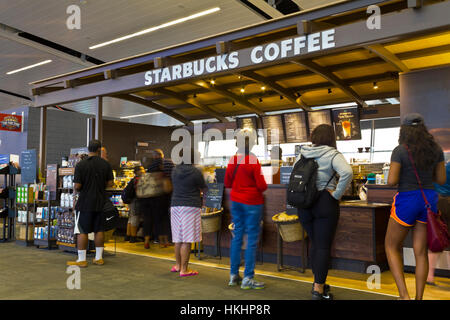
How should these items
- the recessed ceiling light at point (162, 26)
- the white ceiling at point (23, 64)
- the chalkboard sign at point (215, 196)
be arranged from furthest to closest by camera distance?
the white ceiling at point (23, 64) < the recessed ceiling light at point (162, 26) < the chalkboard sign at point (215, 196)

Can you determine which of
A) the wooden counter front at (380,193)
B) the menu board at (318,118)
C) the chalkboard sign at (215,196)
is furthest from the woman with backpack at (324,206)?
the menu board at (318,118)

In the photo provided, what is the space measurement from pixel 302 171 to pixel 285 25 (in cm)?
253

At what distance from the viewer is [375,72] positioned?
7676mm

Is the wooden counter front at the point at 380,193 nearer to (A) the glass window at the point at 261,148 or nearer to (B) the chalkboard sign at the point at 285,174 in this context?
(B) the chalkboard sign at the point at 285,174

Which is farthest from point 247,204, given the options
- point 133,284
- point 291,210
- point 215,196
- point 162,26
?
point 162,26

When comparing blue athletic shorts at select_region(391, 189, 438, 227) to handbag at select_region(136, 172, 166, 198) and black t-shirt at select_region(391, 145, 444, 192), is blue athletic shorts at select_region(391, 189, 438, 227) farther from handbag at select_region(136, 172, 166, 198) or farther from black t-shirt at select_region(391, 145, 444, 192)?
handbag at select_region(136, 172, 166, 198)

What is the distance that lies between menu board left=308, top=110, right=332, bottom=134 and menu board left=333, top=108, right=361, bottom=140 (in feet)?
0.64

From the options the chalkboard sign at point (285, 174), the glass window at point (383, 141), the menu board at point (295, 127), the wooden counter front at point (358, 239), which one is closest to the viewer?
the wooden counter front at point (358, 239)

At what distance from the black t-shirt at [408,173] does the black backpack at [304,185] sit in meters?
0.59

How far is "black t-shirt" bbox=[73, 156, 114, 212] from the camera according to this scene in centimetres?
571

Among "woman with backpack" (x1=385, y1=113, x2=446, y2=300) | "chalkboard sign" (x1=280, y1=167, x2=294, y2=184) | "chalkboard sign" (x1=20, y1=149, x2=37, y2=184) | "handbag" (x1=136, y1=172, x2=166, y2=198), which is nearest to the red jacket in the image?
"woman with backpack" (x1=385, y1=113, x2=446, y2=300)

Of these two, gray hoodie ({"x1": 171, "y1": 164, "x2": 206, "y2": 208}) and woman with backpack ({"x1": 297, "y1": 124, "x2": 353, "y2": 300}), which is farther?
gray hoodie ({"x1": 171, "y1": 164, "x2": 206, "y2": 208})

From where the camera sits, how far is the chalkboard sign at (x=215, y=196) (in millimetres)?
6190

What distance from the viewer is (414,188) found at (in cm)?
340
